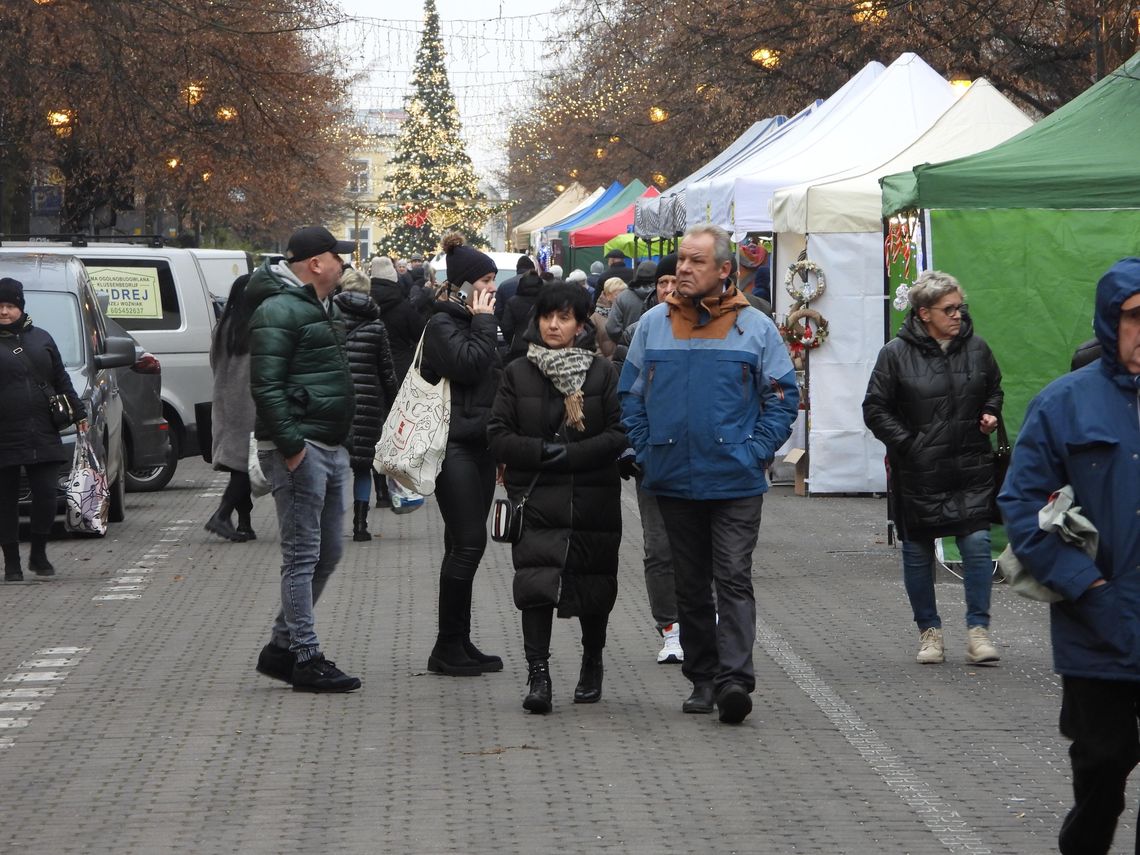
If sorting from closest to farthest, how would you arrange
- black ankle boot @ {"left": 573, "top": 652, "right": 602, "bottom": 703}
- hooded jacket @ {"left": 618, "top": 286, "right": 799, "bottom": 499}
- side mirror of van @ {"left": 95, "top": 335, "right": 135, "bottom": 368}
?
hooded jacket @ {"left": 618, "top": 286, "right": 799, "bottom": 499} < black ankle boot @ {"left": 573, "top": 652, "right": 602, "bottom": 703} < side mirror of van @ {"left": 95, "top": 335, "right": 135, "bottom": 368}

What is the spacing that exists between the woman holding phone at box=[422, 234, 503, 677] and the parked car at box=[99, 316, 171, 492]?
7.83m

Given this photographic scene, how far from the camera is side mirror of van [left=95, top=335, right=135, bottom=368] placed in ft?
44.6

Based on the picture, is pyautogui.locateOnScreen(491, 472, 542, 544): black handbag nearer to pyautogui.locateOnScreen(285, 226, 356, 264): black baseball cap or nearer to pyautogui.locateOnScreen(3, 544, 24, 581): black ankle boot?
pyautogui.locateOnScreen(285, 226, 356, 264): black baseball cap

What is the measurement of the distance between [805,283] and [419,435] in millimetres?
8685

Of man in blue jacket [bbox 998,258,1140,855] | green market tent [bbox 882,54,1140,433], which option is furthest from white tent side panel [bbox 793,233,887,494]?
man in blue jacket [bbox 998,258,1140,855]

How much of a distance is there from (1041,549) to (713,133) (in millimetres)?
37058

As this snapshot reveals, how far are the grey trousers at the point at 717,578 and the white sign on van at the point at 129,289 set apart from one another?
11.4 m

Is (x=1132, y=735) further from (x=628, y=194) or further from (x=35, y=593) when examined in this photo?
(x=628, y=194)

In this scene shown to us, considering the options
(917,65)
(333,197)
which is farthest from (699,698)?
(333,197)

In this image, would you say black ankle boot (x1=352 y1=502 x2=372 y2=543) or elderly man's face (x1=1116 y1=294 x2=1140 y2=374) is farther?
black ankle boot (x1=352 y1=502 x2=372 y2=543)

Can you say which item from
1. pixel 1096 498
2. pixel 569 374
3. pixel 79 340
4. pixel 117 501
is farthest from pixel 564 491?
pixel 117 501

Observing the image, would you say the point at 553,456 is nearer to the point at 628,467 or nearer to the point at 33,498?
the point at 628,467

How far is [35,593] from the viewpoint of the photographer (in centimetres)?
1147

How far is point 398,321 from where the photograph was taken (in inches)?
628
